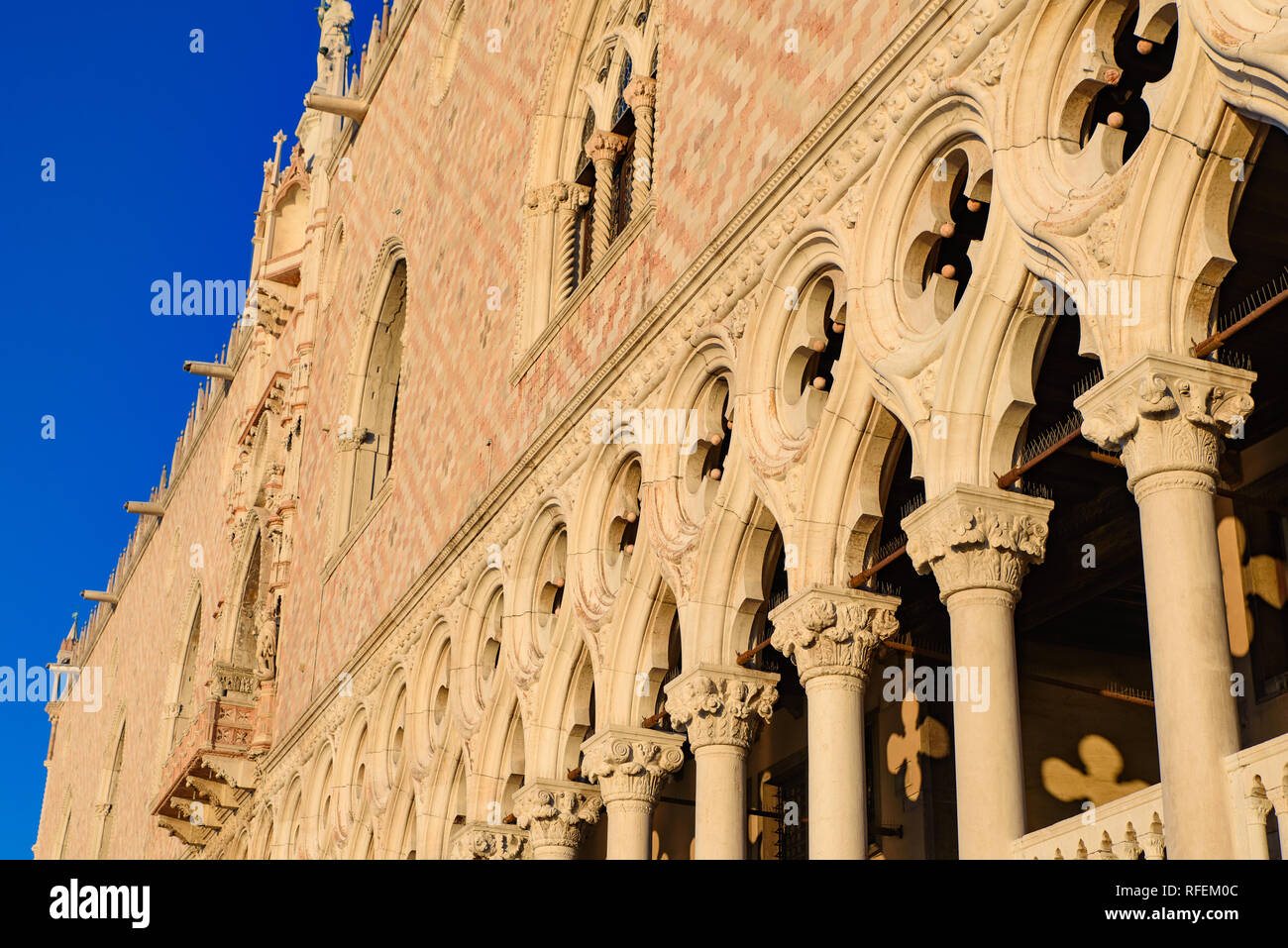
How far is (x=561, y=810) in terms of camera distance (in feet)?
41.9

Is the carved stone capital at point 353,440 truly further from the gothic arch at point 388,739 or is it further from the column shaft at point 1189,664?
the column shaft at point 1189,664

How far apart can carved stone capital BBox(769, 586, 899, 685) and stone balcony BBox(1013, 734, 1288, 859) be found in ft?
6.38

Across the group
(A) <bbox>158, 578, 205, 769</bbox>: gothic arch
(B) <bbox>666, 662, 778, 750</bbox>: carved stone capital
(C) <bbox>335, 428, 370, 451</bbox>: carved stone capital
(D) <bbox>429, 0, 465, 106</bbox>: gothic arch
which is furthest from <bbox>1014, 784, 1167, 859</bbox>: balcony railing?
(A) <bbox>158, 578, 205, 769</bbox>: gothic arch

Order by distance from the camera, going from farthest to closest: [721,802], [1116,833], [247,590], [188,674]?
[188,674]
[247,590]
[721,802]
[1116,833]

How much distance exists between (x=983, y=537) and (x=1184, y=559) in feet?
4.71

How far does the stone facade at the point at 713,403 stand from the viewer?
7.41 meters

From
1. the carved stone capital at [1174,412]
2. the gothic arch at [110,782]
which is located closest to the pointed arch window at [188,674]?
the gothic arch at [110,782]

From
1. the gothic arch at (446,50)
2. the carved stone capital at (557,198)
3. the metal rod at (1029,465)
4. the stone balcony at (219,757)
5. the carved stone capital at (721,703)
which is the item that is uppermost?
the gothic arch at (446,50)

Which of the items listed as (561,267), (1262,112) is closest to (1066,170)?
(1262,112)

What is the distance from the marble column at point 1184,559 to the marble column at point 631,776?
5114mm

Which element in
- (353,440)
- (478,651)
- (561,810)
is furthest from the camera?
(353,440)

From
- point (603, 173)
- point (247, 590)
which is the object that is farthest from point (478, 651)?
point (247, 590)

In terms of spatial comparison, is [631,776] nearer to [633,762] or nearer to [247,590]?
[633,762]
